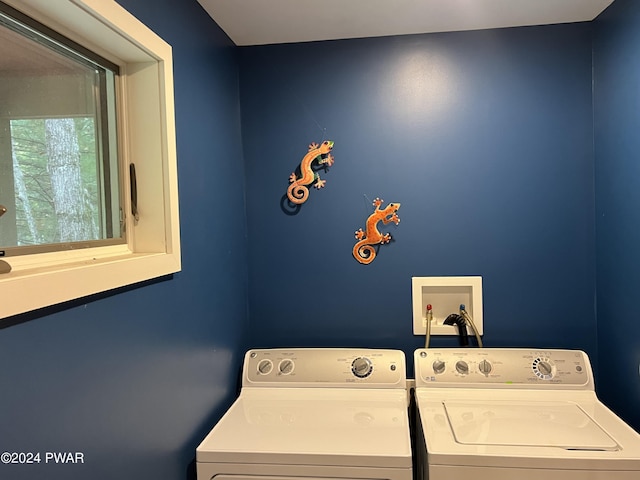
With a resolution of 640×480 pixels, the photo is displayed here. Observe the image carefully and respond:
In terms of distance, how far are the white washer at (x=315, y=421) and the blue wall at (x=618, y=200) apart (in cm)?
75

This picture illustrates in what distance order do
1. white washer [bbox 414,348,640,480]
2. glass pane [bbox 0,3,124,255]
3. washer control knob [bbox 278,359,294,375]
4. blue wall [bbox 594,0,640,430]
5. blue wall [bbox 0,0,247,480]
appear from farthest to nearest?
washer control knob [bbox 278,359,294,375], blue wall [bbox 594,0,640,430], white washer [bbox 414,348,640,480], glass pane [bbox 0,3,124,255], blue wall [bbox 0,0,247,480]

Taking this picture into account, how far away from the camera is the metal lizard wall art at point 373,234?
6.49 ft

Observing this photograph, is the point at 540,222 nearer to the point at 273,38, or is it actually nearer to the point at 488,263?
the point at 488,263

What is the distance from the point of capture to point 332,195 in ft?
6.60

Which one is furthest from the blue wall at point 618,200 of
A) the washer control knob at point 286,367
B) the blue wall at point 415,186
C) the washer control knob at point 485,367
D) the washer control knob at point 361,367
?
the washer control knob at point 286,367

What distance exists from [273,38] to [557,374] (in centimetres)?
165

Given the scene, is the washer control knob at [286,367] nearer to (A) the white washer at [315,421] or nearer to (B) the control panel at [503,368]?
(A) the white washer at [315,421]

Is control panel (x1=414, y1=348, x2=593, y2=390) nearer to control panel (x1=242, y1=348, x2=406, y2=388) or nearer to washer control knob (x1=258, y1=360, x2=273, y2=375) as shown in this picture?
control panel (x1=242, y1=348, x2=406, y2=388)

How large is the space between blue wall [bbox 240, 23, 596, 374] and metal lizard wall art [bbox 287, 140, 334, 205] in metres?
0.03

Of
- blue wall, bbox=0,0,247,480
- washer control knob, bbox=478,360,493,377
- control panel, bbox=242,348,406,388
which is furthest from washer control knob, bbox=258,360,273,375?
washer control knob, bbox=478,360,493,377

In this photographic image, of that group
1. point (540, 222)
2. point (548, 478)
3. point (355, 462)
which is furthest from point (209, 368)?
point (540, 222)

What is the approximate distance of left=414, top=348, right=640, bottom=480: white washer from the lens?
50.3 inches

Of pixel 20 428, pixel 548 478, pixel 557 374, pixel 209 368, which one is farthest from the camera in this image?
pixel 557 374

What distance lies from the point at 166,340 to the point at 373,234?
961 millimetres
